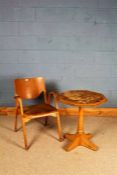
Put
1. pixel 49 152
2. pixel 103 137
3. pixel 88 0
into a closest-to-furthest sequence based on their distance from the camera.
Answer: pixel 49 152, pixel 103 137, pixel 88 0

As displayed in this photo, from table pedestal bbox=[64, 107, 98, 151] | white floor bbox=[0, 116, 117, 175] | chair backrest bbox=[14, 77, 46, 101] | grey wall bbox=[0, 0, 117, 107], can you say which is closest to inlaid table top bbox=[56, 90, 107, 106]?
table pedestal bbox=[64, 107, 98, 151]

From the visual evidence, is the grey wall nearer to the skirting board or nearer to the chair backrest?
the skirting board

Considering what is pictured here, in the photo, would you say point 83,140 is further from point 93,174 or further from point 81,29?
point 81,29

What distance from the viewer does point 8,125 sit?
3188 mm

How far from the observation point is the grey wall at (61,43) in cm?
320

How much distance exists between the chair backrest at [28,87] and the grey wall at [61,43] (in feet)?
1.38

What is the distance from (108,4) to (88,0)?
273 millimetres

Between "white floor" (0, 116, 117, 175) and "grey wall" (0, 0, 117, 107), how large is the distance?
646mm

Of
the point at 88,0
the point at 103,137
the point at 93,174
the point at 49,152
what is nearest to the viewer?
the point at 93,174

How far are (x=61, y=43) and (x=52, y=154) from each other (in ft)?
5.07

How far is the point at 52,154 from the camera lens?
247 cm

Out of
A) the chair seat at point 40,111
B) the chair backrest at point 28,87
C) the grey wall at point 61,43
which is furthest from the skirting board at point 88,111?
the chair seat at point 40,111

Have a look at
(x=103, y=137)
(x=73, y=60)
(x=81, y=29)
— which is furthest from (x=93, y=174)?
(x=81, y=29)

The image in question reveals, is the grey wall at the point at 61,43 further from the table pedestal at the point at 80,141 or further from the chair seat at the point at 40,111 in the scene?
the table pedestal at the point at 80,141
